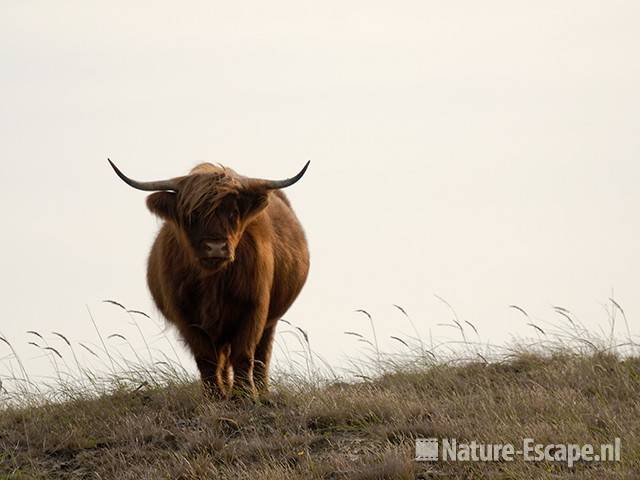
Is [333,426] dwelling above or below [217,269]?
below

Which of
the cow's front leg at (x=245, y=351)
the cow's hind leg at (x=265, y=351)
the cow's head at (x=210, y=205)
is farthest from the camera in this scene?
the cow's hind leg at (x=265, y=351)

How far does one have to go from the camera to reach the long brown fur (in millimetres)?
8977

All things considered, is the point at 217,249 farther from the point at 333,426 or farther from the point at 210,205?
the point at 333,426

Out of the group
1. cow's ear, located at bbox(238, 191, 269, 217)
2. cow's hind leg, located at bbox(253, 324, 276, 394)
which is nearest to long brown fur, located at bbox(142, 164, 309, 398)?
cow's ear, located at bbox(238, 191, 269, 217)

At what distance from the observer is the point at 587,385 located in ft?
30.2

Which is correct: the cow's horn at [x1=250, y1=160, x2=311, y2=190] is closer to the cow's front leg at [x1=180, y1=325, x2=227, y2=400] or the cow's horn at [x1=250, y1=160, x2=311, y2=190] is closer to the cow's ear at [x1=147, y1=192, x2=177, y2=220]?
the cow's ear at [x1=147, y1=192, x2=177, y2=220]

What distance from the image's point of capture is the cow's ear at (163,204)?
9.20 meters

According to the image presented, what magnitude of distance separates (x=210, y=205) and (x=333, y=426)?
6.05ft

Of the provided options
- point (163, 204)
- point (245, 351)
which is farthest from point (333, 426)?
point (163, 204)

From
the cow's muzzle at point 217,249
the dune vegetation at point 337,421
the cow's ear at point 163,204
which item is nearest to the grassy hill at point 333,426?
the dune vegetation at point 337,421

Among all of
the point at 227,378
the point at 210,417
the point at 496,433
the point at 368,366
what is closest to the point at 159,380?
the point at 227,378

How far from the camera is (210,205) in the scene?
29.2 ft

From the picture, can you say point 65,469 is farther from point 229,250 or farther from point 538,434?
point 538,434

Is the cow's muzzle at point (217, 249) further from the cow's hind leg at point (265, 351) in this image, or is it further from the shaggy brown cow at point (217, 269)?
the cow's hind leg at point (265, 351)
